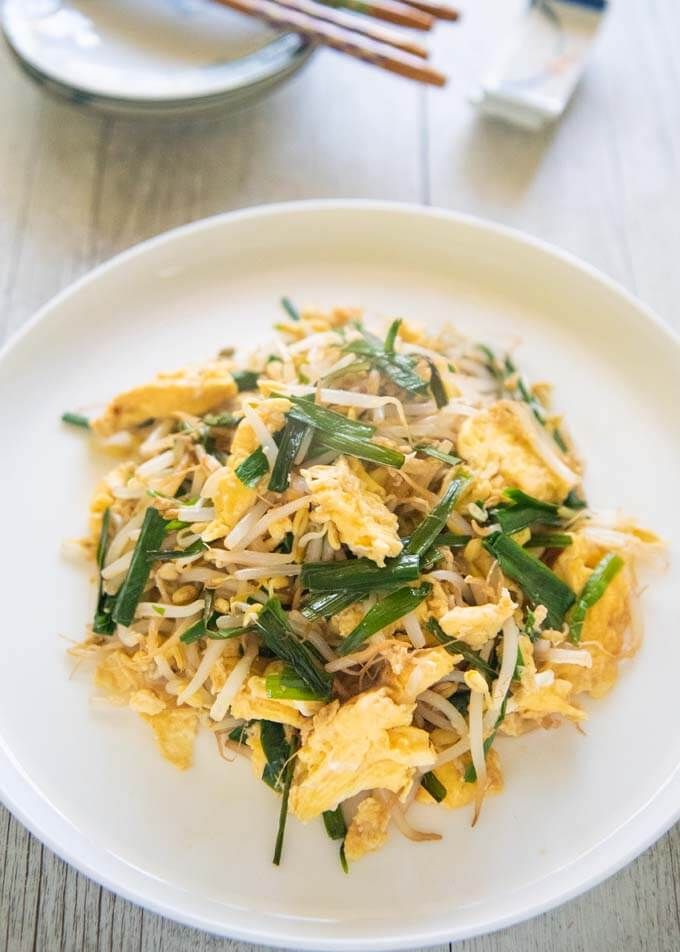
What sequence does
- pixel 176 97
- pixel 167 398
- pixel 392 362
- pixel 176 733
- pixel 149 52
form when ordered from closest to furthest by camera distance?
pixel 176 733 → pixel 392 362 → pixel 167 398 → pixel 176 97 → pixel 149 52

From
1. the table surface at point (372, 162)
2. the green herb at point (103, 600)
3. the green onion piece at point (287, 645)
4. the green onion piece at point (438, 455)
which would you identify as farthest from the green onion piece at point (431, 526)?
the table surface at point (372, 162)

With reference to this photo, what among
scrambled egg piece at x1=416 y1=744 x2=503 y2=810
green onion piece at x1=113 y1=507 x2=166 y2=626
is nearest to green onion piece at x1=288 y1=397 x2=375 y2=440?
green onion piece at x1=113 y1=507 x2=166 y2=626

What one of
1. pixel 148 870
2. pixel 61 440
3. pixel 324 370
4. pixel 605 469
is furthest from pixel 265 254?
pixel 148 870

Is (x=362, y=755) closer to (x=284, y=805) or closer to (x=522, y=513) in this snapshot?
(x=284, y=805)

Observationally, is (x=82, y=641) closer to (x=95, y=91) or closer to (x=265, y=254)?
(x=265, y=254)

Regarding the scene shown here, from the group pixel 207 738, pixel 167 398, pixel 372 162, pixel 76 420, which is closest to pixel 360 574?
pixel 207 738

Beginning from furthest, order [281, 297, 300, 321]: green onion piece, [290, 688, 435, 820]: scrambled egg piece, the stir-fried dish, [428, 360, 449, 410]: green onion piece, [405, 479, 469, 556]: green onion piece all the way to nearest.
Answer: [281, 297, 300, 321]: green onion piece → [428, 360, 449, 410]: green onion piece → [405, 479, 469, 556]: green onion piece → the stir-fried dish → [290, 688, 435, 820]: scrambled egg piece

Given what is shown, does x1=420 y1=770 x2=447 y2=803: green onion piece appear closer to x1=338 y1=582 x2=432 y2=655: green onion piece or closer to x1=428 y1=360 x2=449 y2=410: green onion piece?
x1=338 y1=582 x2=432 y2=655: green onion piece
